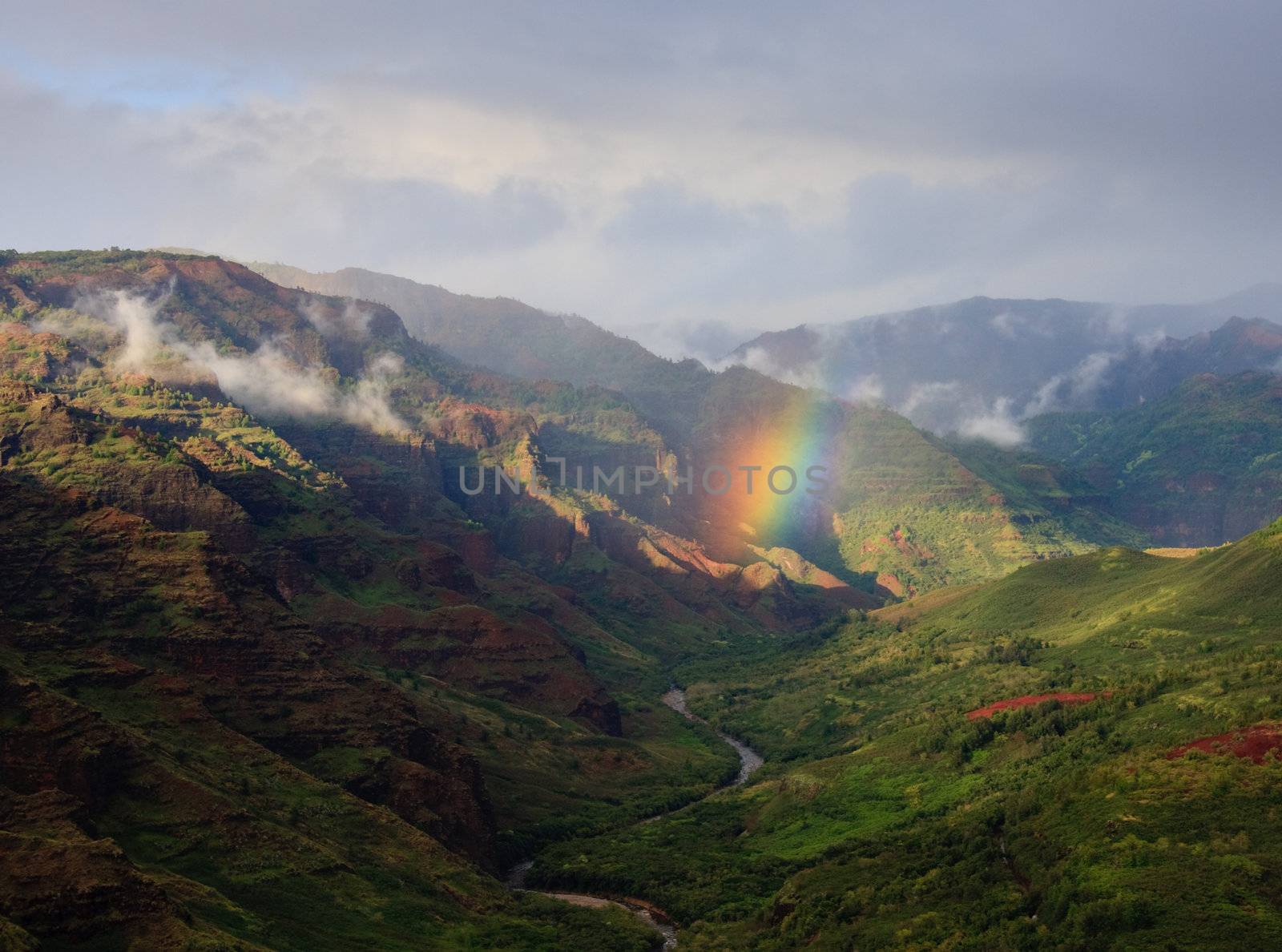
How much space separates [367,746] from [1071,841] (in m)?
84.6

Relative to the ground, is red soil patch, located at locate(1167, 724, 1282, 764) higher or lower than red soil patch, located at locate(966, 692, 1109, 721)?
higher

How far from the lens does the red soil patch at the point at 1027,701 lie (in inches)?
6890

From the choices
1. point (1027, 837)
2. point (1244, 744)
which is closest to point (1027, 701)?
point (1244, 744)

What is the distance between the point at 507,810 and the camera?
18675cm

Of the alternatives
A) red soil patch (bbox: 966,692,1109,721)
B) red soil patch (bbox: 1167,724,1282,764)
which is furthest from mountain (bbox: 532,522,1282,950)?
red soil patch (bbox: 966,692,1109,721)

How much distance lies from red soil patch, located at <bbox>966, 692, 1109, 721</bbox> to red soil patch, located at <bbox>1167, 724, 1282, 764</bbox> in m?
45.9

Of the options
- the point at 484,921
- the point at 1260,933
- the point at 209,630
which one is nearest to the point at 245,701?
the point at 209,630

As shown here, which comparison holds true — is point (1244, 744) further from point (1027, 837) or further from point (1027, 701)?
point (1027, 701)

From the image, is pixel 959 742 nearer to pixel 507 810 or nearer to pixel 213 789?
pixel 507 810

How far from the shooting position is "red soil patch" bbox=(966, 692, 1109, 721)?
574 ft

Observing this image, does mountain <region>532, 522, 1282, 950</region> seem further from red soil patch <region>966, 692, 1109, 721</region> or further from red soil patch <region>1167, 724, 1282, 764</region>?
red soil patch <region>966, 692, 1109, 721</region>

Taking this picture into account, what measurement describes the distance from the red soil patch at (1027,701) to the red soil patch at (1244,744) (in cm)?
4585

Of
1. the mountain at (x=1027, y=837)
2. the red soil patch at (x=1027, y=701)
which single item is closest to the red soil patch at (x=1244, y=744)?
the mountain at (x=1027, y=837)

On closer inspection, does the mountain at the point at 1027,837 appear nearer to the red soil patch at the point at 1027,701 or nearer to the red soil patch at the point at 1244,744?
the red soil patch at the point at 1244,744
